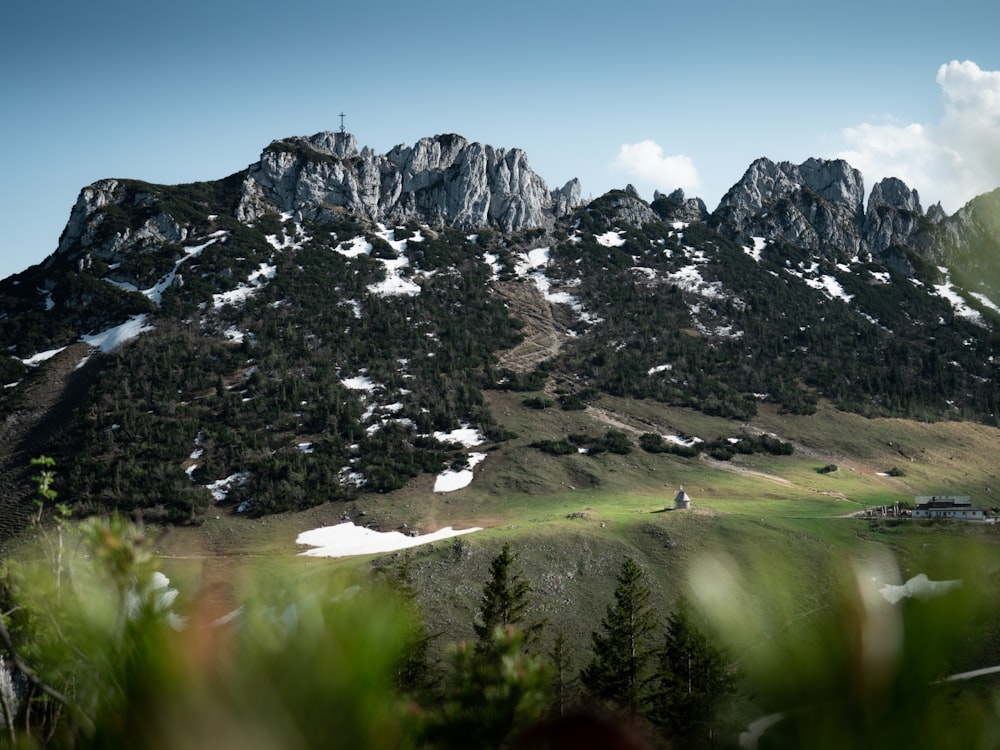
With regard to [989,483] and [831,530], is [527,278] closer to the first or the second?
[989,483]

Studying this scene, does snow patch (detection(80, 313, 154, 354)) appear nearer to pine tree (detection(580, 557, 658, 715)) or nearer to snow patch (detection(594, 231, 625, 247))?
pine tree (detection(580, 557, 658, 715))

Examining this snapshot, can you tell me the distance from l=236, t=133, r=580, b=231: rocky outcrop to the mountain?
0.57 meters

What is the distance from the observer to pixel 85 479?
73.6 metres

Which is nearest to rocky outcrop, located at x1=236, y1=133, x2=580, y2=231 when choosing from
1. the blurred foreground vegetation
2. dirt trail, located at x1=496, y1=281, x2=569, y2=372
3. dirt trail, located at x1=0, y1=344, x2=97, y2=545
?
dirt trail, located at x1=496, y1=281, x2=569, y2=372

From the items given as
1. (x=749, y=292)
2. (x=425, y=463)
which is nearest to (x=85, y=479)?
(x=425, y=463)

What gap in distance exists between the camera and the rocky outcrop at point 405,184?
153m

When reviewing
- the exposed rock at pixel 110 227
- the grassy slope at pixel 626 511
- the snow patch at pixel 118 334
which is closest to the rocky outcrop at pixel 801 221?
the grassy slope at pixel 626 511

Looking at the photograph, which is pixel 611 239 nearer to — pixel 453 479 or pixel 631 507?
pixel 453 479

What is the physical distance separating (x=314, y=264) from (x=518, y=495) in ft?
235

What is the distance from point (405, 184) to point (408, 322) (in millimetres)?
64147

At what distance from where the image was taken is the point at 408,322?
384 feet

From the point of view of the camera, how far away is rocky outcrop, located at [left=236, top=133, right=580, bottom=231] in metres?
153

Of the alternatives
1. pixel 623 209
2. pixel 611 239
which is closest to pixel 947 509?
pixel 611 239

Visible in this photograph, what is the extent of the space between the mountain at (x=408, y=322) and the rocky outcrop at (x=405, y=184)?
57 cm
